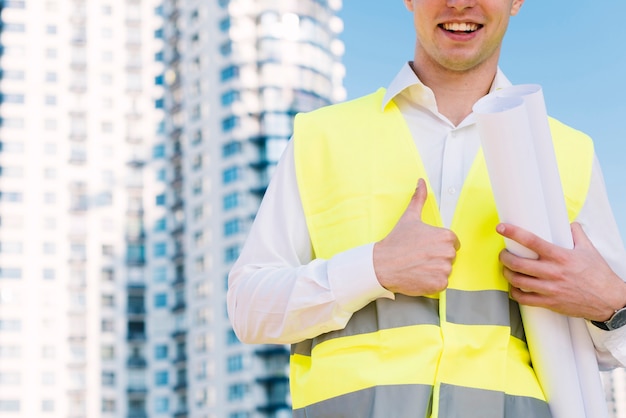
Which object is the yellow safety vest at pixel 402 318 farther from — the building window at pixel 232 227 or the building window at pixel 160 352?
the building window at pixel 160 352

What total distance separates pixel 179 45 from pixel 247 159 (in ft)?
29.5

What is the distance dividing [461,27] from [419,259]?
558 millimetres

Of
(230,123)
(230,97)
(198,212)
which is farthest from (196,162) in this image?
(230,97)

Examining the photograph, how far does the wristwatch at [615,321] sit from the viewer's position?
2176 millimetres

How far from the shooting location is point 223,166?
51.6 m

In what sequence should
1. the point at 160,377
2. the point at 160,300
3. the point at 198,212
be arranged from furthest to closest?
1. the point at 160,300
2. the point at 160,377
3. the point at 198,212

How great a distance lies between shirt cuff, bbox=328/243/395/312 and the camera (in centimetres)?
207

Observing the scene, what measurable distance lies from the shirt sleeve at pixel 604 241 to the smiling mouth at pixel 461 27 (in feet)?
1.44

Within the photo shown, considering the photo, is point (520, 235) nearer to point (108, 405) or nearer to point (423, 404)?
point (423, 404)

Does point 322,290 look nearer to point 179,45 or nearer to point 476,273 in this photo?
point 476,273

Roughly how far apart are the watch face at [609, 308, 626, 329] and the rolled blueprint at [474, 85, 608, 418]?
69 millimetres

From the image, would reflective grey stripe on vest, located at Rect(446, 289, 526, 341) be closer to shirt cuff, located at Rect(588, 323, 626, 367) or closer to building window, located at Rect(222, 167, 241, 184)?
shirt cuff, located at Rect(588, 323, 626, 367)

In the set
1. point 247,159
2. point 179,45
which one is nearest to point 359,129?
point 247,159

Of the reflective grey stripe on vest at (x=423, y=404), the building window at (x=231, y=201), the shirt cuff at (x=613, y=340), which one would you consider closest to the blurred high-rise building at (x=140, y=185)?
the building window at (x=231, y=201)
